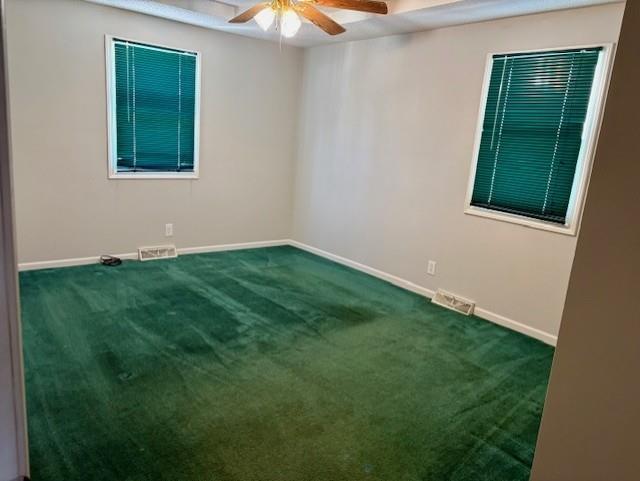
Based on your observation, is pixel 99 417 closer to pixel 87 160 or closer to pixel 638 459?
pixel 638 459

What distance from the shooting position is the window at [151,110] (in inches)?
172

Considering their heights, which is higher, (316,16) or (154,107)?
(316,16)

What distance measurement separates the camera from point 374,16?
3783 mm

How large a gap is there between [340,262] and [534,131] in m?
2.52

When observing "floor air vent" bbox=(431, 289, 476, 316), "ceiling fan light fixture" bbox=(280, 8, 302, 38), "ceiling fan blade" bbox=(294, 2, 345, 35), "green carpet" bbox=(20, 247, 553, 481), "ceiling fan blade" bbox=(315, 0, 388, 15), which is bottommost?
"green carpet" bbox=(20, 247, 553, 481)

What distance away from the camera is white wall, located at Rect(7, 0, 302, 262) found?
12.9ft

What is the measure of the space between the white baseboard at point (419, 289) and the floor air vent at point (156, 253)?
160 centimetres

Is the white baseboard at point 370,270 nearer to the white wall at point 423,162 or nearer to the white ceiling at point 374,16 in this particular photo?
the white wall at point 423,162

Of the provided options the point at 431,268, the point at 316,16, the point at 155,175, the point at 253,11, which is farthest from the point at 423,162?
the point at 155,175

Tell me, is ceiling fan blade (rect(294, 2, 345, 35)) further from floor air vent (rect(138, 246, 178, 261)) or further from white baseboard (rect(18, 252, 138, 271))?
white baseboard (rect(18, 252, 138, 271))

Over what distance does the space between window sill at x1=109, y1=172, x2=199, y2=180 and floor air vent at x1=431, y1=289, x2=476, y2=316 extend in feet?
9.55

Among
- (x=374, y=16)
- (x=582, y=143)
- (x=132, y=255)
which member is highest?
(x=374, y=16)

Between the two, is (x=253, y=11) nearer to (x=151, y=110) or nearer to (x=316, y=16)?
(x=316, y=16)

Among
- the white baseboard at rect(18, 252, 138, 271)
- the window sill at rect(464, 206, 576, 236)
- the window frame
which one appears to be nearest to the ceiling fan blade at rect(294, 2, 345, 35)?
the window frame
